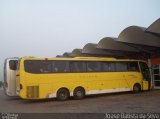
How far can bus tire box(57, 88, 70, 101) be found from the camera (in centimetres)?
1756

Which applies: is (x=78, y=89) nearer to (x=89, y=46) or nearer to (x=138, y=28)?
(x=138, y=28)

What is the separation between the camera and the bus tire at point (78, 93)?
18250 mm

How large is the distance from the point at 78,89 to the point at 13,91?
14.7ft

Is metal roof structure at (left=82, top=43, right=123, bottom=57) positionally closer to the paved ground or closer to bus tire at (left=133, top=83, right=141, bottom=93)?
bus tire at (left=133, top=83, right=141, bottom=93)

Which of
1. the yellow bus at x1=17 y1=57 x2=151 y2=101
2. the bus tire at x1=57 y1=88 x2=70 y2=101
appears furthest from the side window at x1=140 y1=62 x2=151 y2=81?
the bus tire at x1=57 y1=88 x2=70 y2=101

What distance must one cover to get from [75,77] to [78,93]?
1.08 metres

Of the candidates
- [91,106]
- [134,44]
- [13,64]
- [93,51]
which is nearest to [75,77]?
[91,106]

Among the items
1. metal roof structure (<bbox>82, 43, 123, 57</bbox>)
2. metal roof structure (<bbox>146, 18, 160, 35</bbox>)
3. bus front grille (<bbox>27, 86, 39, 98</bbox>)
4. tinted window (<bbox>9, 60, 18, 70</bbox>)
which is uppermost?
metal roof structure (<bbox>146, 18, 160, 35</bbox>)

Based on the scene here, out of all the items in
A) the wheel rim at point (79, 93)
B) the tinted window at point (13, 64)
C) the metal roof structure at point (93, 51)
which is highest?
the metal roof structure at point (93, 51)

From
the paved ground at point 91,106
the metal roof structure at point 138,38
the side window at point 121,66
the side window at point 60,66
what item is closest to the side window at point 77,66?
the side window at point 60,66

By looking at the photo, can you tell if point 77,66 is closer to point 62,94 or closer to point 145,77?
point 62,94

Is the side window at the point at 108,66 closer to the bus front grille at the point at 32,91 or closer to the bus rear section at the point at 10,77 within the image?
the bus front grille at the point at 32,91

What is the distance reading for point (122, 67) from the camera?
20.9 metres

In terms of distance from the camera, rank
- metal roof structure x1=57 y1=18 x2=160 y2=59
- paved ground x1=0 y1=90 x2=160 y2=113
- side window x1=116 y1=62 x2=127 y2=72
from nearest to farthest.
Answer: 1. paved ground x1=0 y1=90 x2=160 y2=113
2. side window x1=116 y1=62 x2=127 y2=72
3. metal roof structure x1=57 y1=18 x2=160 y2=59
